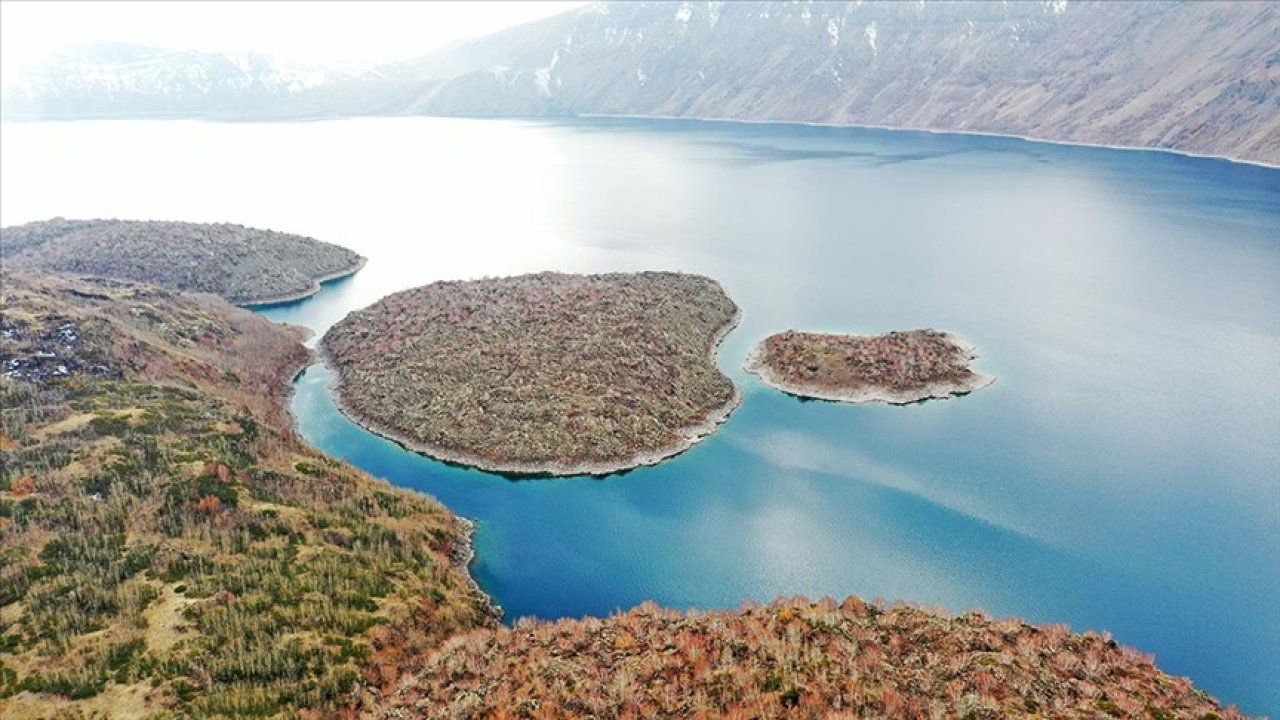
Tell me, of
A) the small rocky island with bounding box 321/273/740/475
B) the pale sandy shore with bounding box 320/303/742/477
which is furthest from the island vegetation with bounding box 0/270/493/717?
the small rocky island with bounding box 321/273/740/475

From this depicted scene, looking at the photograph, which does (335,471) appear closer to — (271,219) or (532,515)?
(532,515)

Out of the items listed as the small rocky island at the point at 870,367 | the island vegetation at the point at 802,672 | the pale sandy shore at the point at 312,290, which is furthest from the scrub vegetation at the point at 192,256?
the island vegetation at the point at 802,672

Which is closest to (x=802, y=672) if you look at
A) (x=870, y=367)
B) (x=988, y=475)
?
(x=988, y=475)

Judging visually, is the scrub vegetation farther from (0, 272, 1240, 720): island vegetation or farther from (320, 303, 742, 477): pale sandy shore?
(0, 272, 1240, 720): island vegetation

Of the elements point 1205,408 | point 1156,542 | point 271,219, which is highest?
point 1205,408

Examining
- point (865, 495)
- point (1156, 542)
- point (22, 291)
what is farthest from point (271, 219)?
point (1156, 542)

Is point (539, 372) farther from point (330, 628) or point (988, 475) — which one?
point (988, 475)

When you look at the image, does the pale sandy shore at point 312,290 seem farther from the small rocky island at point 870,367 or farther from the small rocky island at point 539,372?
the small rocky island at point 870,367
